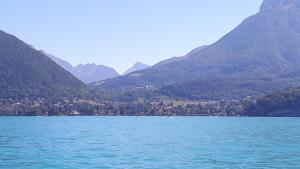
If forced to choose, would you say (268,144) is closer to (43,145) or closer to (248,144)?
(248,144)

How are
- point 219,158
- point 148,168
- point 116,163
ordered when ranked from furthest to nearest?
point 219,158, point 116,163, point 148,168

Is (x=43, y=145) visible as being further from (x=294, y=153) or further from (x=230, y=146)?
(x=294, y=153)

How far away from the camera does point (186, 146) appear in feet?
286

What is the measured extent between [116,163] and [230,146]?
26803mm

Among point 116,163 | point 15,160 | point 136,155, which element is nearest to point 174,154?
point 136,155

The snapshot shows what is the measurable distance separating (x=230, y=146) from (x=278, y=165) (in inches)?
916

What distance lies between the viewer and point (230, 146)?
3371 inches

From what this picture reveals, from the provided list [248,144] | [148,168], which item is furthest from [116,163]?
[248,144]

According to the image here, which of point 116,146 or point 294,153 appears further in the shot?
point 116,146

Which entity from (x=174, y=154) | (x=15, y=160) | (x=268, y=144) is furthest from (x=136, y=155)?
(x=268, y=144)

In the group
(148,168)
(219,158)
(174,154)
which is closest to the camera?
(148,168)

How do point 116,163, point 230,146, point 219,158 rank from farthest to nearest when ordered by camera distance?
point 230,146
point 219,158
point 116,163

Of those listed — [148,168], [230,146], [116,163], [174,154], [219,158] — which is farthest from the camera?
[230,146]

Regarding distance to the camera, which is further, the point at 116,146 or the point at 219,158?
the point at 116,146
